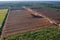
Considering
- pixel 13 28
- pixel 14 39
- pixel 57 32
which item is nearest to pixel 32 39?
pixel 14 39

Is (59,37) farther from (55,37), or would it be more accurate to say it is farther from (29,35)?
(29,35)

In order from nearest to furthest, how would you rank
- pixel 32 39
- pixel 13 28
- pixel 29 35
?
pixel 32 39, pixel 29 35, pixel 13 28

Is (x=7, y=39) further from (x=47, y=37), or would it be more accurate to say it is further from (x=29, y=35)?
(x=47, y=37)

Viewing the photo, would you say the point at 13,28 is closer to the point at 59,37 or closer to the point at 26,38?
the point at 26,38

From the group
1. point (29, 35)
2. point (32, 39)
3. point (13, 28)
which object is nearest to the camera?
point (32, 39)

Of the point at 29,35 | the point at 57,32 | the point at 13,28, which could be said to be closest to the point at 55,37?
the point at 57,32

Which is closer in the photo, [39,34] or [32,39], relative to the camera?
[32,39]

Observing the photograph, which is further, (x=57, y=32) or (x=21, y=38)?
(x=57, y=32)
